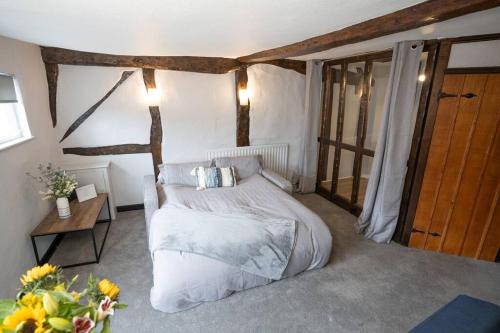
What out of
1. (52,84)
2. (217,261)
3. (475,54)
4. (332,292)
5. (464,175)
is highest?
(475,54)

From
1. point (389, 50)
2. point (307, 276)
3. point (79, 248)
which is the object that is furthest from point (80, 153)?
point (389, 50)

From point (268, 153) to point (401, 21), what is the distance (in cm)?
283

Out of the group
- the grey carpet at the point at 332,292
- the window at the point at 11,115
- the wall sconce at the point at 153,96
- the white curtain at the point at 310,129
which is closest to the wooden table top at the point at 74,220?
the grey carpet at the point at 332,292

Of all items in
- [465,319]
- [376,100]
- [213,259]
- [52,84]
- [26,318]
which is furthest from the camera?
[376,100]

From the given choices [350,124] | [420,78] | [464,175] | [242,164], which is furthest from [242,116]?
[464,175]

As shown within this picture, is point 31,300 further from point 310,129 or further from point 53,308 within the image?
point 310,129

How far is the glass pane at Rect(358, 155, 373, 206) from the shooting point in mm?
3370

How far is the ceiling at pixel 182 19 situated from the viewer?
4.07ft

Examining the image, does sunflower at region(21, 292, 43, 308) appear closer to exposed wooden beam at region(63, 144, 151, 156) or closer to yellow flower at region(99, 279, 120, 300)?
yellow flower at region(99, 279, 120, 300)

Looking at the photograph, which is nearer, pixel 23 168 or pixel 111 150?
pixel 23 168

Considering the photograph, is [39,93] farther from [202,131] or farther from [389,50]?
[389,50]

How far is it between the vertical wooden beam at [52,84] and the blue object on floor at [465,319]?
393cm

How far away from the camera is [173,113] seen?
351cm

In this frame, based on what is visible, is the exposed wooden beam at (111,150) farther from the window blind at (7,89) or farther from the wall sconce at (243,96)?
the wall sconce at (243,96)
